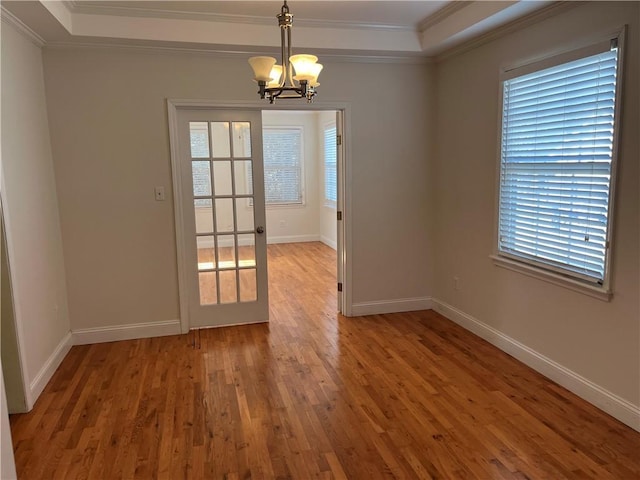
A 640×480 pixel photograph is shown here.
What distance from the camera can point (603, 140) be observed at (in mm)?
2670

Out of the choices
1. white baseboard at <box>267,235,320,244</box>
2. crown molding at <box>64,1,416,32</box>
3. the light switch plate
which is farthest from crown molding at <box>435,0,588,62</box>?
white baseboard at <box>267,235,320,244</box>

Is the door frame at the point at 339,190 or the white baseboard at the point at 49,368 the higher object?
the door frame at the point at 339,190

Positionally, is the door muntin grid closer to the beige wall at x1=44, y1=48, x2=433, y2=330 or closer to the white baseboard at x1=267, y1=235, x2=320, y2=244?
the beige wall at x1=44, y1=48, x2=433, y2=330

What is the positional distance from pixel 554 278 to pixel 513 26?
1.81 metres

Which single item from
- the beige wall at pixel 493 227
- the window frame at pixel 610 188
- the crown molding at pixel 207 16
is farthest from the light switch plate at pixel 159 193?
the window frame at pixel 610 188

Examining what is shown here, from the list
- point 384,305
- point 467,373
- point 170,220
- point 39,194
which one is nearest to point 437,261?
point 384,305

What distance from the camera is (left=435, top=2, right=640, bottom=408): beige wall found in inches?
101

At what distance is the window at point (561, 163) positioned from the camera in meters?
2.68

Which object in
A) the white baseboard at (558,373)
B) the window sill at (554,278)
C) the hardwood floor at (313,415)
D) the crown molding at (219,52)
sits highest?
the crown molding at (219,52)

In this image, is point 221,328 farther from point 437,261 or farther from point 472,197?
point 472,197

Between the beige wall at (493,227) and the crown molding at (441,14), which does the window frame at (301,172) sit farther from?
the crown molding at (441,14)

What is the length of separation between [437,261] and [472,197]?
91 cm

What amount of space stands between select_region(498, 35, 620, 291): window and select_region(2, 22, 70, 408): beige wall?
3392 millimetres

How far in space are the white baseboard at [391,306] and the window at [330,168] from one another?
3.56 m
